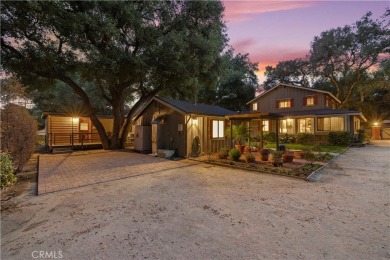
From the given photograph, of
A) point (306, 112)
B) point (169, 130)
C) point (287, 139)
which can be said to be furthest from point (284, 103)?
point (169, 130)

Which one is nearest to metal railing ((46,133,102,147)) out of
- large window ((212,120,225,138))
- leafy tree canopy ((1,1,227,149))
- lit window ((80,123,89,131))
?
lit window ((80,123,89,131))

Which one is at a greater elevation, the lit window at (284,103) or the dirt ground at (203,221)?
the lit window at (284,103)

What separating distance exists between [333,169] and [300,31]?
21.8 ft

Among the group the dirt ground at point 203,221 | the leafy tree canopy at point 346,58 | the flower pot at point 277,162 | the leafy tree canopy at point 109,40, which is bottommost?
the dirt ground at point 203,221

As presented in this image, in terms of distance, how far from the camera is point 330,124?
1881 centimetres

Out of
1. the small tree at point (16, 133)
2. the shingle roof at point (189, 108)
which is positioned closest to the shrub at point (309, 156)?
the shingle roof at point (189, 108)

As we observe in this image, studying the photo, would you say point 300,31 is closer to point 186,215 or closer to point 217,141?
point 217,141

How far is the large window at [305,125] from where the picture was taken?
61.9ft

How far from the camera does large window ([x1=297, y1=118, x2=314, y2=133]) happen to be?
18875 millimetres

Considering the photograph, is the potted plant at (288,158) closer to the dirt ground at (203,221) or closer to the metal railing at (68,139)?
the dirt ground at (203,221)

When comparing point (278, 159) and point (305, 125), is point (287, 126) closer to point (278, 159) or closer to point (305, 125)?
point (305, 125)

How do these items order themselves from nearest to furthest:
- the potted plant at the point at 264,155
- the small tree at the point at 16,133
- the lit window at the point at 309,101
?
1. the small tree at the point at 16,133
2. the potted plant at the point at 264,155
3. the lit window at the point at 309,101

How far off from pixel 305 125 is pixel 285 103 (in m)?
3.92

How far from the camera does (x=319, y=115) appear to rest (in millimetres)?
17766
